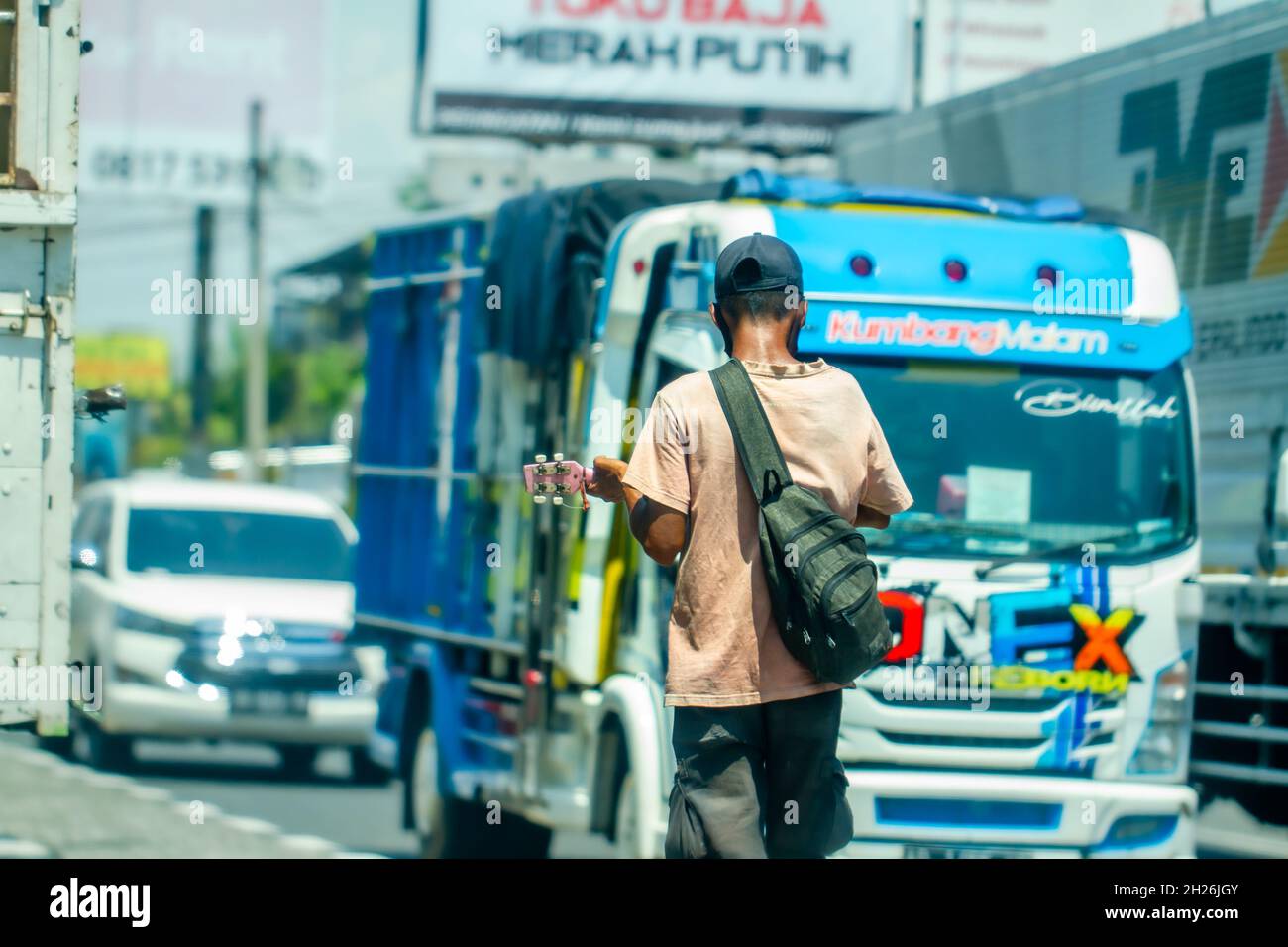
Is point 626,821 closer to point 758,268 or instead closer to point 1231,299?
point 1231,299

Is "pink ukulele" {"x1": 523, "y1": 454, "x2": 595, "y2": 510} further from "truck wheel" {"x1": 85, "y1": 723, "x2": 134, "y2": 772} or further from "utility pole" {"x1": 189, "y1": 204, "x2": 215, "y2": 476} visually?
"utility pole" {"x1": 189, "y1": 204, "x2": 215, "y2": 476}

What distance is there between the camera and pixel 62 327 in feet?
18.4

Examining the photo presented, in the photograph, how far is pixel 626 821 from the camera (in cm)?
875

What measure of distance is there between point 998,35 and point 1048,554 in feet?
56.3

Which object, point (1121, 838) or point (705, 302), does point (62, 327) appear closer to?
point (705, 302)

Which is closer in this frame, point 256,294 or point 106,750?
point 106,750

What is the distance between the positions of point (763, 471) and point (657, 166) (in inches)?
845

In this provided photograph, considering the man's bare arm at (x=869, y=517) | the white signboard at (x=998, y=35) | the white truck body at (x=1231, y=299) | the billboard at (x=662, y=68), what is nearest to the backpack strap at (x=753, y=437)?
the man's bare arm at (x=869, y=517)

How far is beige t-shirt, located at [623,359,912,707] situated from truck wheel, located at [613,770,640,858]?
3.51m

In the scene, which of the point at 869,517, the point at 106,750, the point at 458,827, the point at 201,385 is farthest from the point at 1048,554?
the point at 201,385

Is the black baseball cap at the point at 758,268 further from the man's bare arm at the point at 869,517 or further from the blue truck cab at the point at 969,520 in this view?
the blue truck cab at the point at 969,520

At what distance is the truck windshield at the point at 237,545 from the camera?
52.1 ft

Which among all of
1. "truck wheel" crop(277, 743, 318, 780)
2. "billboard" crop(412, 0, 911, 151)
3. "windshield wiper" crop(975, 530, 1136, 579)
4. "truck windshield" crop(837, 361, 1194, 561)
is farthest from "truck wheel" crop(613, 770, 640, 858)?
"billboard" crop(412, 0, 911, 151)
